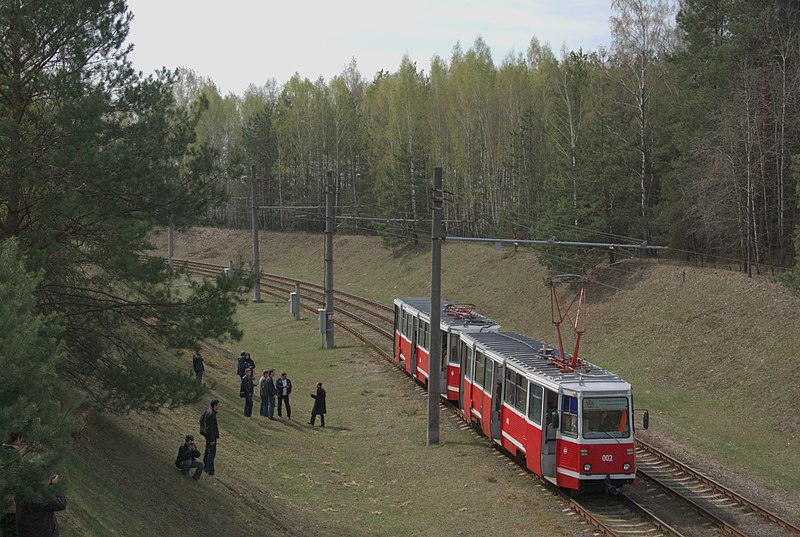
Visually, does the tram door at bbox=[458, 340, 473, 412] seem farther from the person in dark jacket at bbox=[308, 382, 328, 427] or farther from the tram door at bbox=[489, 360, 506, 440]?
the person in dark jacket at bbox=[308, 382, 328, 427]

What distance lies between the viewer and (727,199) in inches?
1330

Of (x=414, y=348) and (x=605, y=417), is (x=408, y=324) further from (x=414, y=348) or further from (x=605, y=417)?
(x=605, y=417)

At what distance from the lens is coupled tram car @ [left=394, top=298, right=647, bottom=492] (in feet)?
52.0

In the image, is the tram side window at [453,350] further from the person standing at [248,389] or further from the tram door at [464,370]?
the person standing at [248,389]

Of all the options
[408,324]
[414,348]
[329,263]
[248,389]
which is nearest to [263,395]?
[248,389]

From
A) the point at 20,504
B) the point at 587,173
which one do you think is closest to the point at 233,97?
the point at 587,173

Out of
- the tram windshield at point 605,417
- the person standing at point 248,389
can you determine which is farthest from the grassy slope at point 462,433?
the tram windshield at point 605,417

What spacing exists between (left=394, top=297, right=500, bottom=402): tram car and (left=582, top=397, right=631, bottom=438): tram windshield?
7.73 meters

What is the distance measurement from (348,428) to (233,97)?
86.8 m

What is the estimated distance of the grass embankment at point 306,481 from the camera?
43.7 feet

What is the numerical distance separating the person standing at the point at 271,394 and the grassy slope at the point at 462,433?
3.09ft

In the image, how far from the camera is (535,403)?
1711cm

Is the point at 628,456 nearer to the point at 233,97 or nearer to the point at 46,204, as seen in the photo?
the point at 46,204

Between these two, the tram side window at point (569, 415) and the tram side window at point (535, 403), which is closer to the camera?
the tram side window at point (569, 415)
